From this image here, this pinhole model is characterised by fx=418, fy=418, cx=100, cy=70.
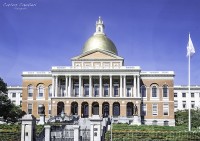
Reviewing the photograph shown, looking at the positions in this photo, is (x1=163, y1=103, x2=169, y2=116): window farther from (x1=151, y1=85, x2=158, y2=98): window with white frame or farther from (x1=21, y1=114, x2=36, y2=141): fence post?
(x1=21, y1=114, x2=36, y2=141): fence post

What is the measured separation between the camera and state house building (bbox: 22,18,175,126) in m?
79.8

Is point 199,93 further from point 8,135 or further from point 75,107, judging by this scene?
point 8,135

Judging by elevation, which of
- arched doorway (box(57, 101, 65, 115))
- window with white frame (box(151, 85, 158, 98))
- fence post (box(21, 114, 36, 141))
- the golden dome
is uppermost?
the golden dome

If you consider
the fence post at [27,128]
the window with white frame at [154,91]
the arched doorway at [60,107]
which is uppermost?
the window with white frame at [154,91]

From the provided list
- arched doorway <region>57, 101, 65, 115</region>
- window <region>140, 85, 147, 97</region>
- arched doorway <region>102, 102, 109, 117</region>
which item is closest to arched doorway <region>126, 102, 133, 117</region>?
window <region>140, 85, 147, 97</region>

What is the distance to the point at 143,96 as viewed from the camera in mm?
82688

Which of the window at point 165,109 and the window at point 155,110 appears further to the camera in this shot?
the window at point 155,110

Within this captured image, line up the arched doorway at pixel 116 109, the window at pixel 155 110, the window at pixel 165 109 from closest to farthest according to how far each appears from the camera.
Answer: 1. the arched doorway at pixel 116 109
2. the window at pixel 165 109
3. the window at pixel 155 110

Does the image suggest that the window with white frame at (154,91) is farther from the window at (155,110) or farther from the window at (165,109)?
the window at (165,109)

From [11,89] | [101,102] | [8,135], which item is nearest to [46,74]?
[101,102]

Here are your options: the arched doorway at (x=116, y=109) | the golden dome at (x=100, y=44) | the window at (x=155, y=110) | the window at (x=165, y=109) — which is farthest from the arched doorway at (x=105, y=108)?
the window at (x=165, y=109)

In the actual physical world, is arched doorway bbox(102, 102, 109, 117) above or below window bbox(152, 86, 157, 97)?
below

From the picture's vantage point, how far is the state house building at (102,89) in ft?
262

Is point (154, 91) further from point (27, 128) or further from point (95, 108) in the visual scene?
point (27, 128)
